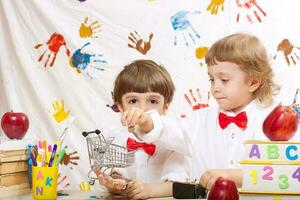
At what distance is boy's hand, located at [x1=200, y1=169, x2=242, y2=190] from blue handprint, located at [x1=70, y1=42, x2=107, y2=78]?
1.07 m

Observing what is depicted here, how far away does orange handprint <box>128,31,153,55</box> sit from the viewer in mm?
2494

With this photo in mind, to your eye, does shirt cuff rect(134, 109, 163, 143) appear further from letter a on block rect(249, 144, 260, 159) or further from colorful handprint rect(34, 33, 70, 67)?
colorful handprint rect(34, 33, 70, 67)

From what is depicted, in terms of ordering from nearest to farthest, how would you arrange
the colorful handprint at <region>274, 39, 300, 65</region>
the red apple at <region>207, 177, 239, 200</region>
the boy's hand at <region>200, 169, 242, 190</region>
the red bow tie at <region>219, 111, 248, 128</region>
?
1. the red apple at <region>207, 177, 239, 200</region>
2. the boy's hand at <region>200, 169, 242, 190</region>
3. the red bow tie at <region>219, 111, 248, 128</region>
4. the colorful handprint at <region>274, 39, 300, 65</region>

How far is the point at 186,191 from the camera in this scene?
150cm

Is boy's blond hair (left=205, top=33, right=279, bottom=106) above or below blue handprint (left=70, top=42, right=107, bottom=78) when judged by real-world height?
below

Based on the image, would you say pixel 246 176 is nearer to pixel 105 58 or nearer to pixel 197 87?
pixel 197 87

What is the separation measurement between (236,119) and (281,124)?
0.49 metres

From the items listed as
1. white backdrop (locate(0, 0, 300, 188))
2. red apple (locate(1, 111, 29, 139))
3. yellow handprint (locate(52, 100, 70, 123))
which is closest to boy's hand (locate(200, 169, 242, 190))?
red apple (locate(1, 111, 29, 139))

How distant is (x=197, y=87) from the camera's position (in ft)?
8.01

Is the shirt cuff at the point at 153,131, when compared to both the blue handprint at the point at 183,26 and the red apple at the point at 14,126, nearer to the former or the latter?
the red apple at the point at 14,126

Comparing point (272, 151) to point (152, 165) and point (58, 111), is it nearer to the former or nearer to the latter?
point (152, 165)

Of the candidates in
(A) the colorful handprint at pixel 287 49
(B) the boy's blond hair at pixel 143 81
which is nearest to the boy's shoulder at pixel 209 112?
(B) the boy's blond hair at pixel 143 81

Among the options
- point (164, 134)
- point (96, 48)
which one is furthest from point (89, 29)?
point (164, 134)

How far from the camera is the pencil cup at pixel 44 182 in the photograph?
154 cm
